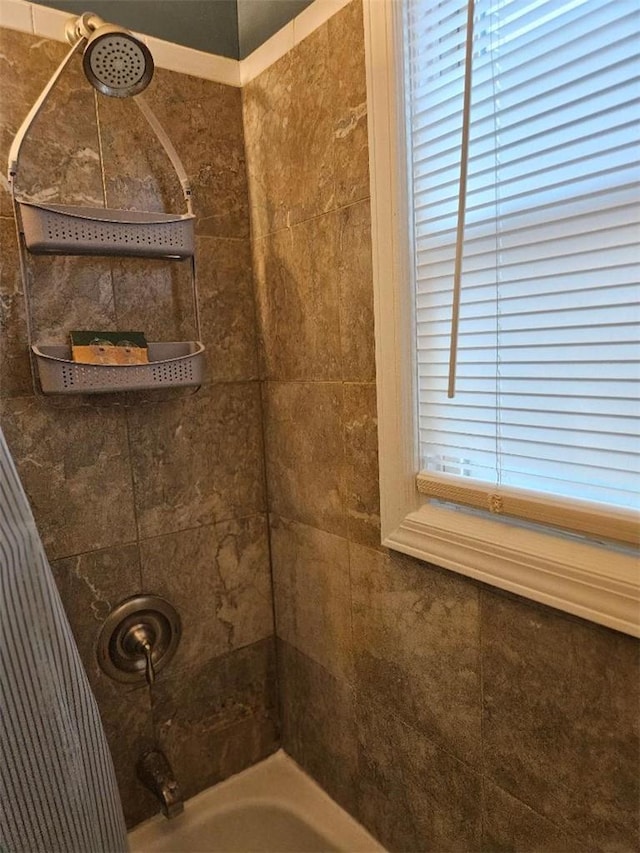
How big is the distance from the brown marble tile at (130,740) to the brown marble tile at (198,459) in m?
0.43

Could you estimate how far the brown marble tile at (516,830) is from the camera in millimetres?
1001

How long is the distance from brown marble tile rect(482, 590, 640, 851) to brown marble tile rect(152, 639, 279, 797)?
0.80 m

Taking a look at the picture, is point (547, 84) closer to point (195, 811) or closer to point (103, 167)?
point (103, 167)

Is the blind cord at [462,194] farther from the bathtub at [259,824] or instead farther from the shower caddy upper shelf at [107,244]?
the bathtub at [259,824]

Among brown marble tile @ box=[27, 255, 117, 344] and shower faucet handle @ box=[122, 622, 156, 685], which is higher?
brown marble tile @ box=[27, 255, 117, 344]

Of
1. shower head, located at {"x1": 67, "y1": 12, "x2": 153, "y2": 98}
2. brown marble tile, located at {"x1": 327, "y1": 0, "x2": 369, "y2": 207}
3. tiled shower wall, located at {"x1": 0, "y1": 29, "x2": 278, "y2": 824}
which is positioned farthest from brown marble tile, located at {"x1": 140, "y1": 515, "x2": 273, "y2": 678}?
shower head, located at {"x1": 67, "y1": 12, "x2": 153, "y2": 98}

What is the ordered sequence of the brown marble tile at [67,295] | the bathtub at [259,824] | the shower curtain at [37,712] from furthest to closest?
the bathtub at [259,824] < the brown marble tile at [67,295] < the shower curtain at [37,712]

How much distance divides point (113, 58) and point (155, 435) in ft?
2.67

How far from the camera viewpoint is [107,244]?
4.21ft

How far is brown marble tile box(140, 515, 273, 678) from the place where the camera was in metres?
1.53

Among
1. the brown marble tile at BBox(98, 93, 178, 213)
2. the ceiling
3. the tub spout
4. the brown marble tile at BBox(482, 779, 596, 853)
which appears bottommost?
the tub spout

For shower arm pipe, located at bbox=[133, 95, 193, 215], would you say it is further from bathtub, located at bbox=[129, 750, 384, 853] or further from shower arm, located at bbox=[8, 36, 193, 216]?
bathtub, located at bbox=[129, 750, 384, 853]

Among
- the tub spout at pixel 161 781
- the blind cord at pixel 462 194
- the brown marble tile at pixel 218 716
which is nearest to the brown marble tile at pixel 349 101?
the blind cord at pixel 462 194

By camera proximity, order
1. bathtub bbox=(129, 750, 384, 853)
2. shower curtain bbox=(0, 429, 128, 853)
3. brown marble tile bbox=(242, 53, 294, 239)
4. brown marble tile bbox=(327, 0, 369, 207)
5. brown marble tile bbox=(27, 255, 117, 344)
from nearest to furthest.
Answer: shower curtain bbox=(0, 429, 128, 853)
brown marble tile bbox=(327, 0, 369, 207)
brown marble tile bbox=(27, 255, 117, 344)
brown marble tile bbox=(242, 53, 294, 239)
bathtub bbox=(129, 750, 384, 853)
